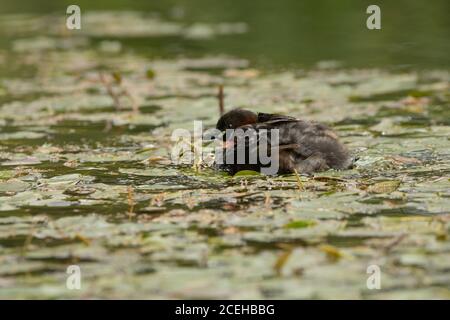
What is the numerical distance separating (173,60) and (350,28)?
3410 mm

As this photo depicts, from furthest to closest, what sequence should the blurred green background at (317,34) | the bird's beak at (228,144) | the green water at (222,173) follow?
the blurred green background at (317,34), the bird's beak at (228,144), the green water at (222,173)

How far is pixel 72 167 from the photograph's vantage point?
764 centimetres

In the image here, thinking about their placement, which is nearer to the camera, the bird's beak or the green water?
the green water

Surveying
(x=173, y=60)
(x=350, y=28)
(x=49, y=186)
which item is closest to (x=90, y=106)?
(x=173, y=60)

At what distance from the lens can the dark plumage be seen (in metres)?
7.06

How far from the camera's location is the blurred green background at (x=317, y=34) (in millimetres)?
13438

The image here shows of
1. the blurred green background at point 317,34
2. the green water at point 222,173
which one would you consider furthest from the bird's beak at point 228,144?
the blurred green background at point 317,34

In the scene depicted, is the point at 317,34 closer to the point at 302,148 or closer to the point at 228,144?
the point at 228,144

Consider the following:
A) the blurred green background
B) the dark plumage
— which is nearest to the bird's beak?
the dark plumage

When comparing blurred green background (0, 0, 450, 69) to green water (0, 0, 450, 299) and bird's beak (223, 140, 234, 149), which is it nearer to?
green water (0, 0, 450, 299)

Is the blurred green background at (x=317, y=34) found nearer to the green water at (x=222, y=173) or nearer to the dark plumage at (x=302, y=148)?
the green water at (x=222, y=173)

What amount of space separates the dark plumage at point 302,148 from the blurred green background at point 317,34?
5.61m

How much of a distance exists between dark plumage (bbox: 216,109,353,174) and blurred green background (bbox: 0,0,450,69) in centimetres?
561

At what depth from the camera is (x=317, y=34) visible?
604 inches
